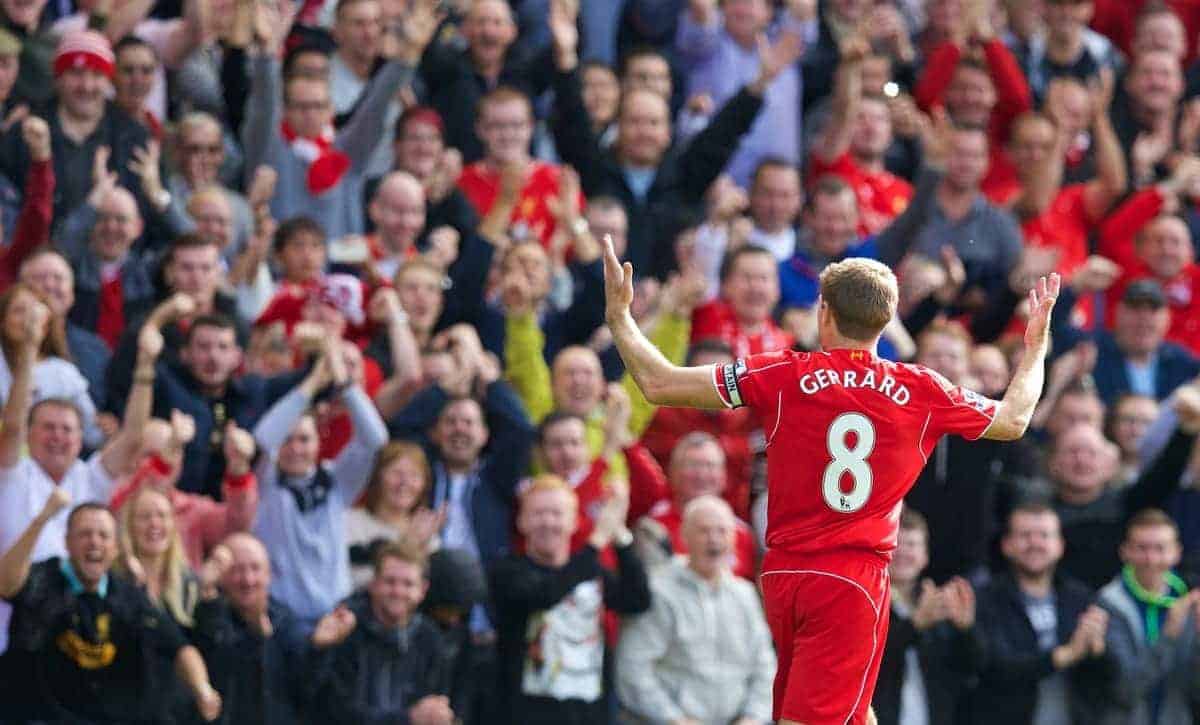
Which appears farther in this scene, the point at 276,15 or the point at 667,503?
the point at 276,15

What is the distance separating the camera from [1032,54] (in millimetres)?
19891

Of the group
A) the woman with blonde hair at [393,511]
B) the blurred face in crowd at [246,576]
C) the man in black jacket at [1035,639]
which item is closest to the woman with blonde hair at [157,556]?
the blurred face in crowd at [246,576]

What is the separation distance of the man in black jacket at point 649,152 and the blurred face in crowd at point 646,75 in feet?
0.97

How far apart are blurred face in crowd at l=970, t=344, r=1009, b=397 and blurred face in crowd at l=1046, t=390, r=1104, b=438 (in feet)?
1.69

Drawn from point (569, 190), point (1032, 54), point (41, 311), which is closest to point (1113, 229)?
point (1032, 54)

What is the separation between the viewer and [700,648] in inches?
576

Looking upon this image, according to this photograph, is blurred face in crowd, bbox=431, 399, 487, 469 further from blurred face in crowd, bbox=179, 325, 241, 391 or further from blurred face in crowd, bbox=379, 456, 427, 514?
blurred face in crowd, bbox=179, 325, 241, 391

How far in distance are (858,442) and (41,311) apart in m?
5.13

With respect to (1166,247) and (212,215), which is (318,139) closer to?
(212,215)

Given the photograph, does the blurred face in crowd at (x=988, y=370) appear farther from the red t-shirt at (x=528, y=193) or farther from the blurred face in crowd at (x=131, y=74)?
the blurred face in crowd at (x=131, y=74)

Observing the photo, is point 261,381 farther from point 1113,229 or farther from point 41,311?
point 1113,229

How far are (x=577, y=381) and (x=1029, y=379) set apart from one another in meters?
5.07

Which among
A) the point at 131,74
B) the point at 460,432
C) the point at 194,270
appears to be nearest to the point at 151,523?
the point at 194,270

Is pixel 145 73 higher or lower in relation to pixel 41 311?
higher
